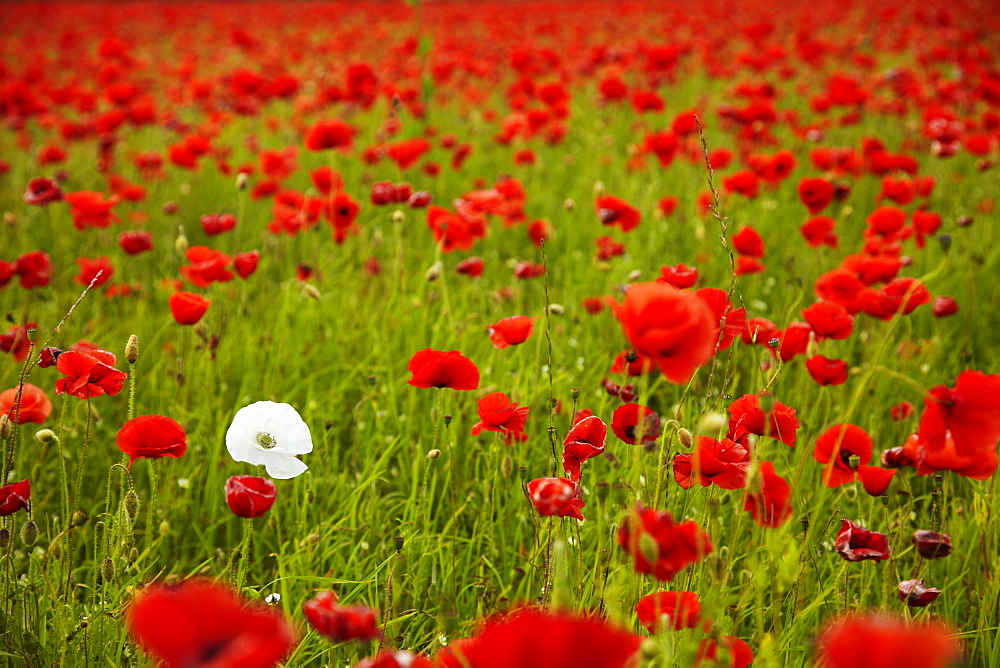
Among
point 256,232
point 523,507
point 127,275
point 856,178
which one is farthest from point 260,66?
point 523,507

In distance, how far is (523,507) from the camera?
198 cm

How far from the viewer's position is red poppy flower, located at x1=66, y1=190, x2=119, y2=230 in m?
2.91

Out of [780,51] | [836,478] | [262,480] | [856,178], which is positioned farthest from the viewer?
[780,51]

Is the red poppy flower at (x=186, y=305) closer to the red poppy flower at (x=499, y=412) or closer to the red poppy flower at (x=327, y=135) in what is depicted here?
the red poppy flower at (x=499, y=412)

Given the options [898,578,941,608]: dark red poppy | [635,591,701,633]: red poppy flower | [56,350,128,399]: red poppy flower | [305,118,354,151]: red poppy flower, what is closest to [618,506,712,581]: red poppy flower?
[635,591,701,633]: red poppy flower

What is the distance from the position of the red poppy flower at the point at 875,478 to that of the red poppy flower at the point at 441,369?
2.56ft

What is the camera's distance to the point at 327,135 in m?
3.58

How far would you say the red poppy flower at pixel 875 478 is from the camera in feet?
4.68

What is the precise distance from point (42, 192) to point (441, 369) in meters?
1.97

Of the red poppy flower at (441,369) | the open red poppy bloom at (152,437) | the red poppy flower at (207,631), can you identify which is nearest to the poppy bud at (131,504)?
the open red poppy bloom at (152,437)

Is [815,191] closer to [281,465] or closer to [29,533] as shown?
[281,465]

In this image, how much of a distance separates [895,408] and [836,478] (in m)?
0.92

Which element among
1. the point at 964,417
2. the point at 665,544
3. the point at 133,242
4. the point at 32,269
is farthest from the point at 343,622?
the point at 133,242

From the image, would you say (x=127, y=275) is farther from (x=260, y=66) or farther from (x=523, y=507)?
(x=260, y=66)
